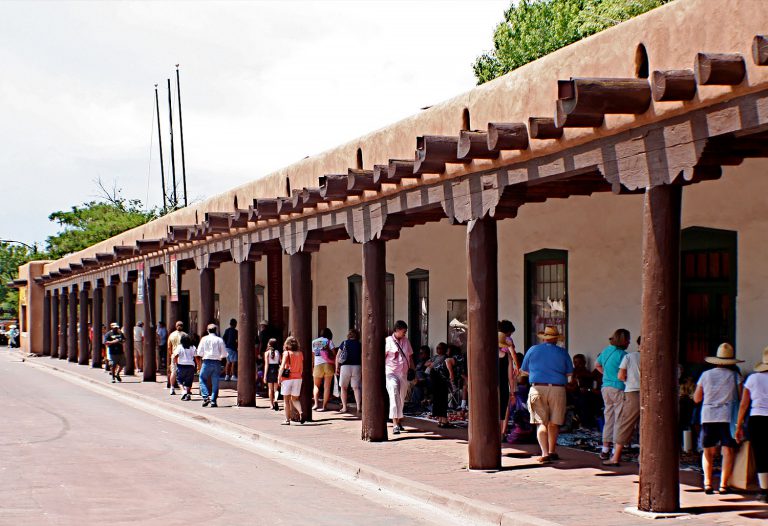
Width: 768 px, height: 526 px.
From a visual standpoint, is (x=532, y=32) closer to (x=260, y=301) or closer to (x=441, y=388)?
(x=260, y=301)

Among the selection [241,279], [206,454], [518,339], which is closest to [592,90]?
[206,454]

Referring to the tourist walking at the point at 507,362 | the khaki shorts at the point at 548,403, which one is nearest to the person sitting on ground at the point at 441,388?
the tourist walking at the point at 507,362

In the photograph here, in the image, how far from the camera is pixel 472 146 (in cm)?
1170

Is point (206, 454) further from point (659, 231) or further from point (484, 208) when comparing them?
point (659, 231)

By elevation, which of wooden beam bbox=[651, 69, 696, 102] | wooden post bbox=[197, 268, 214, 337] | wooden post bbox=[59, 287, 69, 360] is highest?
wooden beam bbox=[651, 69, 696, 102]

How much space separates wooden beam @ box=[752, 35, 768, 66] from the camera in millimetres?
7637

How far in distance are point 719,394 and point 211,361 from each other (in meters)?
13.4

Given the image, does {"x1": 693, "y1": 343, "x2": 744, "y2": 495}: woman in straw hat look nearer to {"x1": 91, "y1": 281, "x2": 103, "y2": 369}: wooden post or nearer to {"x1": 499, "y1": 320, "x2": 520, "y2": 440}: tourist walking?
{"x1": 499, "y1": 320, "x2": 520, "y2": 440}: tourist walking

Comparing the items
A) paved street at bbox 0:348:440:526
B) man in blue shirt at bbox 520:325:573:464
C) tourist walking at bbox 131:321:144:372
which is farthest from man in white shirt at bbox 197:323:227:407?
tourist walking at bbox 131:321:144:372

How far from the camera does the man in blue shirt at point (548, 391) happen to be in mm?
13188

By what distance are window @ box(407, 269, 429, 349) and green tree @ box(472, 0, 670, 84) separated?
2244cm

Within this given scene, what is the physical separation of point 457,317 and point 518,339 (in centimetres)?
225

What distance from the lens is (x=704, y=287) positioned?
45.2ft

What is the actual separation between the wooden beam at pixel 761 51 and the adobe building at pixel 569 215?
0.01 metres
